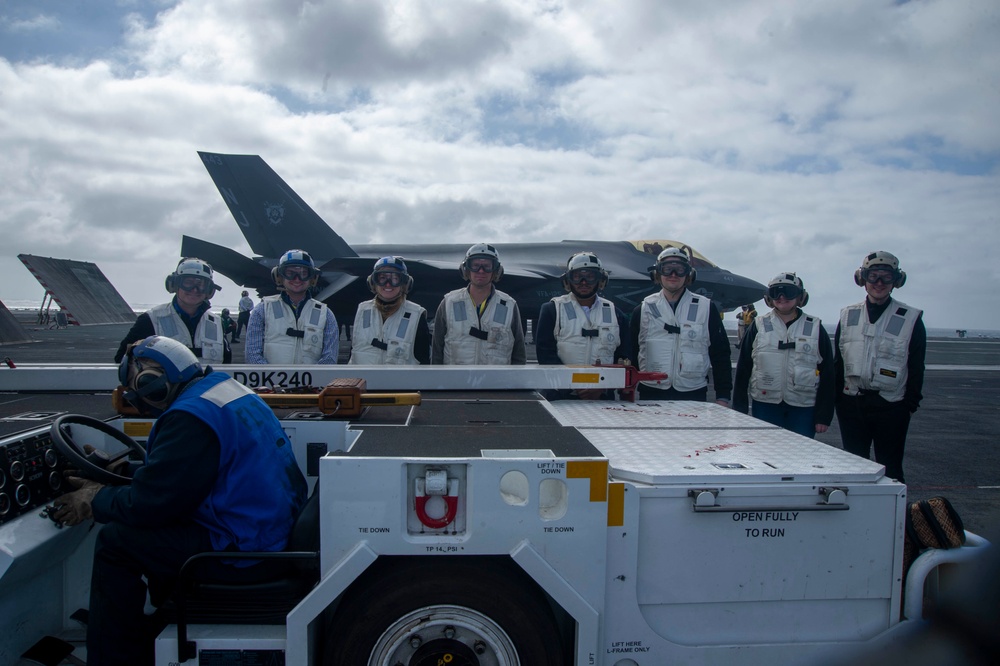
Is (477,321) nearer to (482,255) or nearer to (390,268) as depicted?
(482,255)

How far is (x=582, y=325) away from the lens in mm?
5070

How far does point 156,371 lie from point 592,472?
1736 mm

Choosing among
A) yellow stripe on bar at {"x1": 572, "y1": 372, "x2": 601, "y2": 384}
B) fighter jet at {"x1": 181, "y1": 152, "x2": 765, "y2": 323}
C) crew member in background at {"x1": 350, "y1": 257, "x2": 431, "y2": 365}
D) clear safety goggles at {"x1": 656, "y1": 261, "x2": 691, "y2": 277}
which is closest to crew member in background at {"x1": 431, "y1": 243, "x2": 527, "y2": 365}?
crew member in background at {"x1": 350, "y1": 257, "x2": 431, "y2": 365}

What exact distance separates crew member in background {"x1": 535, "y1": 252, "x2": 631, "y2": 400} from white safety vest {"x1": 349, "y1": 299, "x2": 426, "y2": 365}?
1.07 m

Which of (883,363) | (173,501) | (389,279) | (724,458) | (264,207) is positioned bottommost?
(173,501)

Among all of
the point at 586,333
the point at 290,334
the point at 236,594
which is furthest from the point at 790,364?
the point at 236,594

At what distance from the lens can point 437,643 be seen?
2.18 metres

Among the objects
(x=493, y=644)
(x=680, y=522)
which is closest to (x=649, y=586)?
(x=680, y=522)

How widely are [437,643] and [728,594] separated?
1.05 metres

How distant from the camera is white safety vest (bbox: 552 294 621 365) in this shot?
505 centimetres

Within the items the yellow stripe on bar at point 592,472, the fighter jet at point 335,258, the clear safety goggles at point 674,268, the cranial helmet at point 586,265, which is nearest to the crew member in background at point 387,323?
the cranial helmet at point 586,265

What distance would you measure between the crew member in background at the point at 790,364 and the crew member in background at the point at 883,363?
285 mm

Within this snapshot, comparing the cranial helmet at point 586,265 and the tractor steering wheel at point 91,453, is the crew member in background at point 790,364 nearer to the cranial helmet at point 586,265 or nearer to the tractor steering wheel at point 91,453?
the cranial helmet at point 586,265

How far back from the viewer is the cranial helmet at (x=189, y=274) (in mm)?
4762
